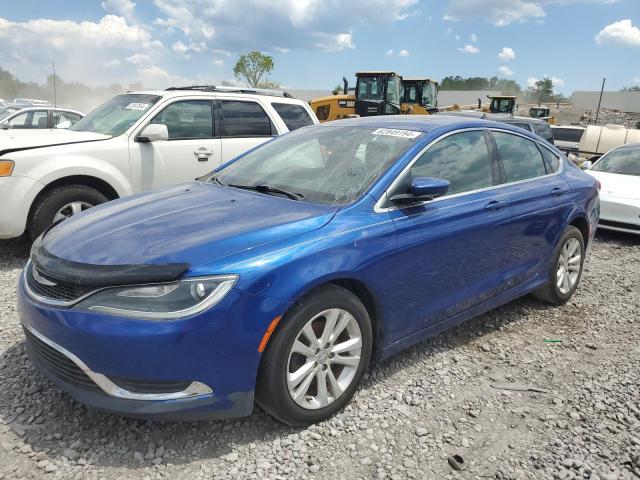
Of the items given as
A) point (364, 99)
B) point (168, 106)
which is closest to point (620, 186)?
point (168, 106)

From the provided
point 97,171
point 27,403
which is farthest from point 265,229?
point 97,171

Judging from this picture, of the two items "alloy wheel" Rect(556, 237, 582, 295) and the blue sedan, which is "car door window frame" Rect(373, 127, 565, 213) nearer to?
the blue sedan

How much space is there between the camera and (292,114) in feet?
22.8

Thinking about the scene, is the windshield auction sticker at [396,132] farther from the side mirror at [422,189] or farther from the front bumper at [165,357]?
the front bumper at [165,357]

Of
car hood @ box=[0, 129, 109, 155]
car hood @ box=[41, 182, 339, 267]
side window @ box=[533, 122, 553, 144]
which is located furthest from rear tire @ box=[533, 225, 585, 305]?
side window @ box=[533, 122, 553, 144]

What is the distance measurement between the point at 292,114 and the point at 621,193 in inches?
188

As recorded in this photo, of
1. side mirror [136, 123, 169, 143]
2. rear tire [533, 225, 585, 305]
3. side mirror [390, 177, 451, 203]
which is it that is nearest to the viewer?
Answer: side mirror [390, 177, 451, 203]

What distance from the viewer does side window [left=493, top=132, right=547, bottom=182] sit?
392 centimetres

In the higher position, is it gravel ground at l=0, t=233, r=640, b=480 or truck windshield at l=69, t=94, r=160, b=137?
truck windshield at l=69, t=94, r=160, b=137

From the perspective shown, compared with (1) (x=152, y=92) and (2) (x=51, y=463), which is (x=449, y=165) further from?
(1) (x=152, y=92)

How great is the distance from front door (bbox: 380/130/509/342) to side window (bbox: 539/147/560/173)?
0.90 m

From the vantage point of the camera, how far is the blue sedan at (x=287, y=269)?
89.1 inches

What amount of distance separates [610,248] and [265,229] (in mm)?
5966

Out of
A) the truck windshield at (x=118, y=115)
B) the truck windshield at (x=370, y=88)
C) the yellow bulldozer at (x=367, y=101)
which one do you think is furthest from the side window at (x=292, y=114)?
the truck windshield at (x=370, y=88)
